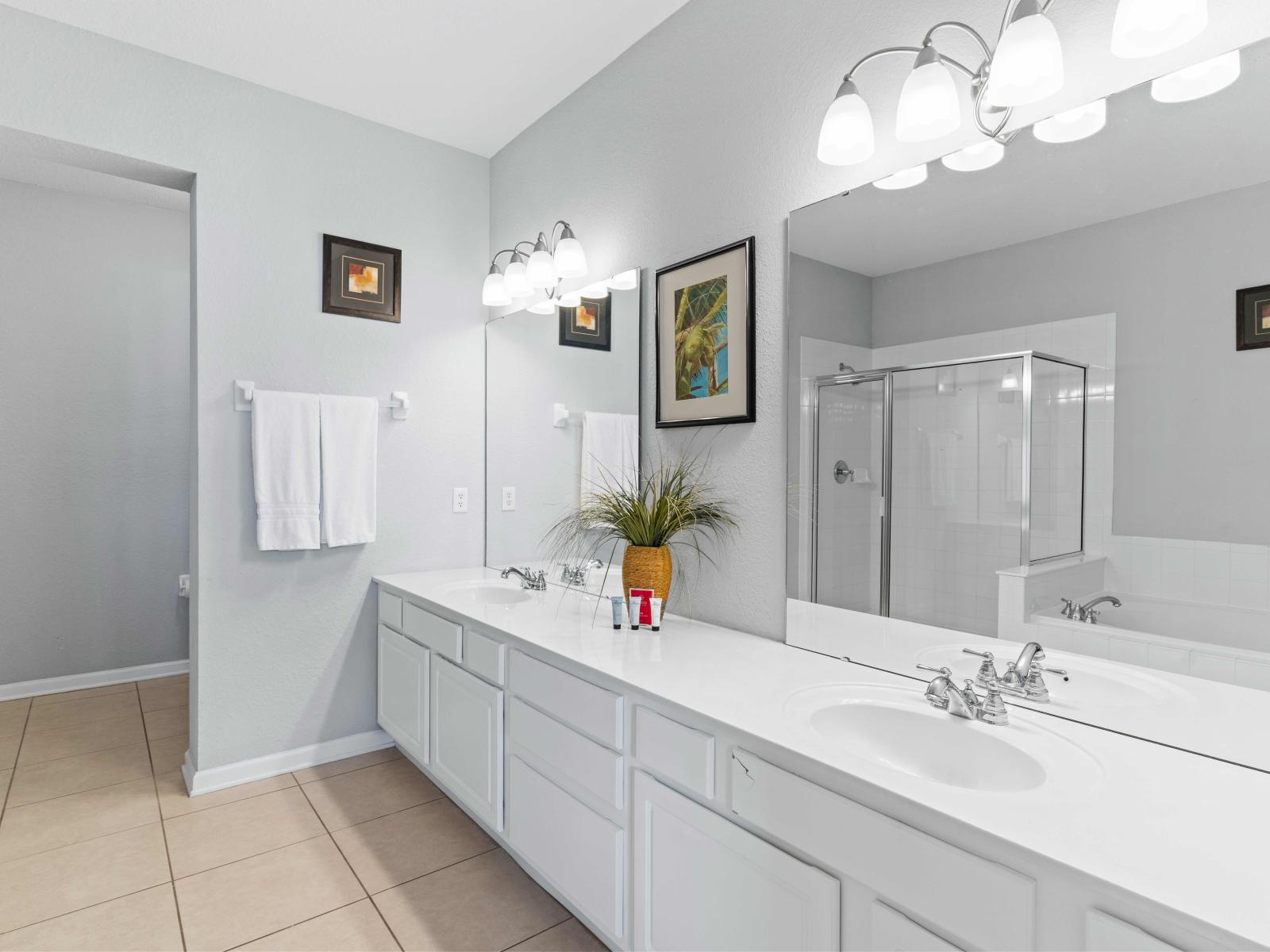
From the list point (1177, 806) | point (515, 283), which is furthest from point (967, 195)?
point (515, 283)

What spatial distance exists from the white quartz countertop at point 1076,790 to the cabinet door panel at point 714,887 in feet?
0.67

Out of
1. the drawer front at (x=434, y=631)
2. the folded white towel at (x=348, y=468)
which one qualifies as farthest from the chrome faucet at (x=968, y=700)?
the folded white towel at (x=348, y=468)

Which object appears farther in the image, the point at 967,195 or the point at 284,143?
the point at 284,143

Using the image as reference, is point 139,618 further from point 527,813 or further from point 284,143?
point 527,813

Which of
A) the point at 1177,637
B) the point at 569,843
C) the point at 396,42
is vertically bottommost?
the point at 569,843

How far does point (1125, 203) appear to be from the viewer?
1.29 metres

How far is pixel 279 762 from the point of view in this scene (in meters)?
2.75

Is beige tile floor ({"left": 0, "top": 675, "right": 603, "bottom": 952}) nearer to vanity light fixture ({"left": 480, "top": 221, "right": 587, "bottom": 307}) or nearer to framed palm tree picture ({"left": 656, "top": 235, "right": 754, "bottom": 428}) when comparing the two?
framed palm tree picture ({"left": 656, "top": 235, "right": 754, "bottom": 428})

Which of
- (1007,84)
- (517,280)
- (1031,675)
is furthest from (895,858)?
(517,280)

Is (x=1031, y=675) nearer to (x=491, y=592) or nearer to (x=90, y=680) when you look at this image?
(x=491, y=592)

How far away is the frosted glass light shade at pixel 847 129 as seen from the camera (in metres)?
1.54

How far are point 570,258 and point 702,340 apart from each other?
0.66 m

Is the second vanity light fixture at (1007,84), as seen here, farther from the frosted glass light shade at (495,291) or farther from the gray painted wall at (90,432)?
the gray painted wall at (90,432)

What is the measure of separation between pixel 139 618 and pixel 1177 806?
4.61 metres
